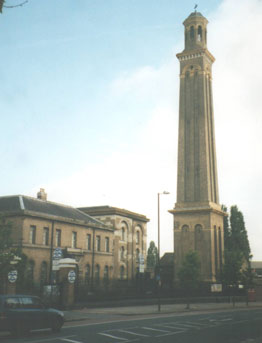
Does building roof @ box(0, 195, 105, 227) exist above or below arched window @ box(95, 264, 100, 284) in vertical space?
above

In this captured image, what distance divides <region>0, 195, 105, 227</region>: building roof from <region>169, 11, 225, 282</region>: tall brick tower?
52.7 ft

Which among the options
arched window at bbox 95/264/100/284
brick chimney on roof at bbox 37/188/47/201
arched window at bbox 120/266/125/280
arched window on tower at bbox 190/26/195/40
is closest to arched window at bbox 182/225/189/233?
arched window at bbox 120/266/125/280

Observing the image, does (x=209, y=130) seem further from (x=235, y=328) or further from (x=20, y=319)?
(x=20, y=319)

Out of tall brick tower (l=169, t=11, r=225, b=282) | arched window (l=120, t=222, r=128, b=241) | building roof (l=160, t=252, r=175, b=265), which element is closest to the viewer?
A: tall brick tower (l=169, t=11, r=225, b=282)

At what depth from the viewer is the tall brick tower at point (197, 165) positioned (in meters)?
62.8

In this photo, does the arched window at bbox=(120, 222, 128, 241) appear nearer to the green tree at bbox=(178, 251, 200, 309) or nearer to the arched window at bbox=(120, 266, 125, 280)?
the arched window at bbox=(120, 266, 125, 280)

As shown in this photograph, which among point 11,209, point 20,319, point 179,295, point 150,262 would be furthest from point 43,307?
point 150,262

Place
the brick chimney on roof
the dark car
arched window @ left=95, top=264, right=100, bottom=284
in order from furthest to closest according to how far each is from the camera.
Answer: the brick chimney on roof < arched window @ left=95, top=264, right=100, bottom=284 < the dark car

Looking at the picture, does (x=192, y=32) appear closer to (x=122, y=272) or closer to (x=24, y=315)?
(x=122, y=272)

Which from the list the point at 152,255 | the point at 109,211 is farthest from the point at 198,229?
the point at 152,255

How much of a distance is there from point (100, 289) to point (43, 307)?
37930 mm

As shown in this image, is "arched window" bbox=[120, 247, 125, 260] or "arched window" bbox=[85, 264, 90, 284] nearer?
"arched window" bbox=[85, 264, 90, 284]

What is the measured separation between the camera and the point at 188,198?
65.4 m

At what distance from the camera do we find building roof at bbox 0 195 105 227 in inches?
1795
